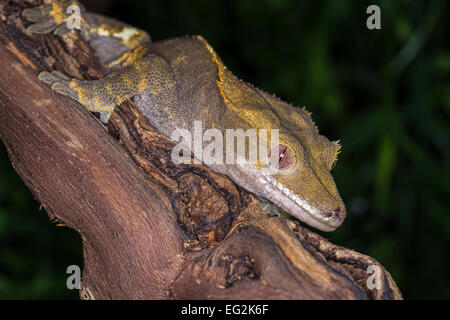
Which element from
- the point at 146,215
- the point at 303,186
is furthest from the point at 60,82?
the point at 303,186

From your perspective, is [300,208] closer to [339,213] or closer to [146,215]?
[339,213]

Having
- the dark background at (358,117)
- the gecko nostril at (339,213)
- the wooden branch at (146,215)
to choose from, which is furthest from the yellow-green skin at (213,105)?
the dark background at (358,117)

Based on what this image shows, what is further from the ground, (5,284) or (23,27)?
(23,27)

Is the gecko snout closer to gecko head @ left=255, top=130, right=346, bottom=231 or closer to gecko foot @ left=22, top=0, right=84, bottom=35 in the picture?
gecko head @ left=255, top=130, right=346, bottom=231

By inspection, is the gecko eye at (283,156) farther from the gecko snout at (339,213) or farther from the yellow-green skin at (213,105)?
the gecko snout at (339,213)
